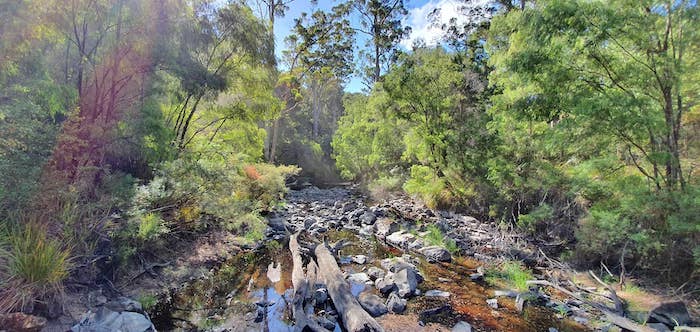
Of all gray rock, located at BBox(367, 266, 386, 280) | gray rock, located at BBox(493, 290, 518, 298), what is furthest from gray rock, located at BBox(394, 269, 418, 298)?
gray rock, located at BBox(493, 290, 518, 298)

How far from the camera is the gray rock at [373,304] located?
481cm

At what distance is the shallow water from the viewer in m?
4.52

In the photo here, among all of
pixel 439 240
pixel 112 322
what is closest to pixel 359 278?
pixel 439 240

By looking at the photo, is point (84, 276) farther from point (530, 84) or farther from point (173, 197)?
point (530, 84)

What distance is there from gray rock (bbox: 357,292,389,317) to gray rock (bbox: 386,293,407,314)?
0.10 metres

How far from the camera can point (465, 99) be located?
11.5 meters

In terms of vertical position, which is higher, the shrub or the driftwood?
the shrub

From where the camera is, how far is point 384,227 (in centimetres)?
1058

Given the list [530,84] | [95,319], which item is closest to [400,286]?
[95,319]

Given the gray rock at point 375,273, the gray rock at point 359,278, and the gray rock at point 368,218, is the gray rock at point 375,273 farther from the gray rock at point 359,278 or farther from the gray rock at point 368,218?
the gray rock at point 368,218

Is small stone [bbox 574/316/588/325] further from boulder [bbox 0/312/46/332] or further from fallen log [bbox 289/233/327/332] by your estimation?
boulder [bbox 0/312/46/332]

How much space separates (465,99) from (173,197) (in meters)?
9.73

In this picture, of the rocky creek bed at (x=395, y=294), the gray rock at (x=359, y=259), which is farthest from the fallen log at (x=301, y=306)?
the gray rock at (x=359, y=259)

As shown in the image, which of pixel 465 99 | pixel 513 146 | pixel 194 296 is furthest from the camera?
pixel 465 99
